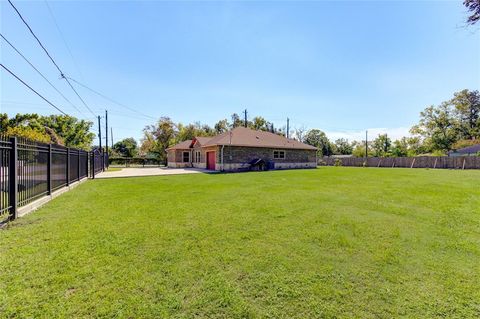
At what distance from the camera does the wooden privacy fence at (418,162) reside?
24000mm

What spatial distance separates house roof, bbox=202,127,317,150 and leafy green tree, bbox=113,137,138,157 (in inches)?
1448

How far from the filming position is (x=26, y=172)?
5465mm

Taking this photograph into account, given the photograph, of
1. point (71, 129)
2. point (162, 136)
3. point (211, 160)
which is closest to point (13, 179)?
point (211, 160)

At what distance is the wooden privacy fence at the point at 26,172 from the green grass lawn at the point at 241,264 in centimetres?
50

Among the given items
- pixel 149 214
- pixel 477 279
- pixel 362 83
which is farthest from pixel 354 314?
pixel 362 83

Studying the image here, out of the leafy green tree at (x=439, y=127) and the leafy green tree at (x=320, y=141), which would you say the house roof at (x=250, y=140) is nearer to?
the leafy green tree at (x=439, y=127)

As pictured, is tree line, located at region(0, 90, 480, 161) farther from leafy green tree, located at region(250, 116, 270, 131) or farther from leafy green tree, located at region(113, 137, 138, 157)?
leafy green tree, located at region(113, 137, 138, 157)

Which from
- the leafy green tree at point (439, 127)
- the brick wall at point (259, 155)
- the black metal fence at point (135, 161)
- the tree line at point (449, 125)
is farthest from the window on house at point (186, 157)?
the leafy green tree at point (439, 127)

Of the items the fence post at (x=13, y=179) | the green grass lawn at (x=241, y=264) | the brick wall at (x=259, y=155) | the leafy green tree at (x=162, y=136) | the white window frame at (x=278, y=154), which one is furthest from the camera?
the leafy green tree at (x=162, y=136)

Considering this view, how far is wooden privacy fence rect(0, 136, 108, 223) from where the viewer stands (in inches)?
182

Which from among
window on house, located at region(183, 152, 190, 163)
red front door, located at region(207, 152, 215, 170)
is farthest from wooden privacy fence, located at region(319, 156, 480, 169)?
window on house, located at region(183, 152, 190, 163)

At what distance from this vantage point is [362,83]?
2077 centimetres

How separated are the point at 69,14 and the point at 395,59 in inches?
669

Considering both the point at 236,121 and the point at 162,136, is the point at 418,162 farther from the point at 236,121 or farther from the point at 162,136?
the point at 162,136
